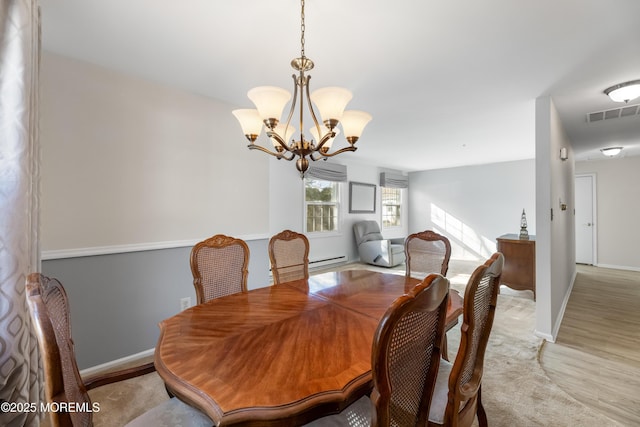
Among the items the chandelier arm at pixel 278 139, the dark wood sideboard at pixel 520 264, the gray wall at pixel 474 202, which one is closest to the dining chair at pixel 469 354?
the chandelier arm at pixel 278 139

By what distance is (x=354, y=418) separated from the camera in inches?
40.6

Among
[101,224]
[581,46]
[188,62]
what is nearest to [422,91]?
[581,46]

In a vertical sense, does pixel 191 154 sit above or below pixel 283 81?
below

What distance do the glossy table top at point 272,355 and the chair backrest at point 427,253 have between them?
71cm

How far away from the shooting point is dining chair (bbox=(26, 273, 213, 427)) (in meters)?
0.63

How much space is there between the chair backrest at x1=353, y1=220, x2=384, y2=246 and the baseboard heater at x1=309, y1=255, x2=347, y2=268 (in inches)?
18.7

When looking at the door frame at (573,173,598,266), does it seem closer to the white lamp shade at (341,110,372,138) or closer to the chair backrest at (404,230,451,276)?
the chair backrest at (404,230,451,276)

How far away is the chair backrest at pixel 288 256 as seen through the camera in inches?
86.2

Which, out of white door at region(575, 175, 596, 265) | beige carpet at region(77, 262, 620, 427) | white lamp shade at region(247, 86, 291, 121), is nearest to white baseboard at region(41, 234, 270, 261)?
beige carpet at region(77, 262, 620, 427)

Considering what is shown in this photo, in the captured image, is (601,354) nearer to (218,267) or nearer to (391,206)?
(218,267)

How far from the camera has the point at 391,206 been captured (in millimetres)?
7383

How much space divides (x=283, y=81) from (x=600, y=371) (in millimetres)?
3340

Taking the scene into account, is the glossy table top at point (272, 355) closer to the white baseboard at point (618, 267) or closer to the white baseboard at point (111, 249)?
the white baseboard at point (111, 249)

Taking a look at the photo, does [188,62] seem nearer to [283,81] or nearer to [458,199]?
[283,81]
